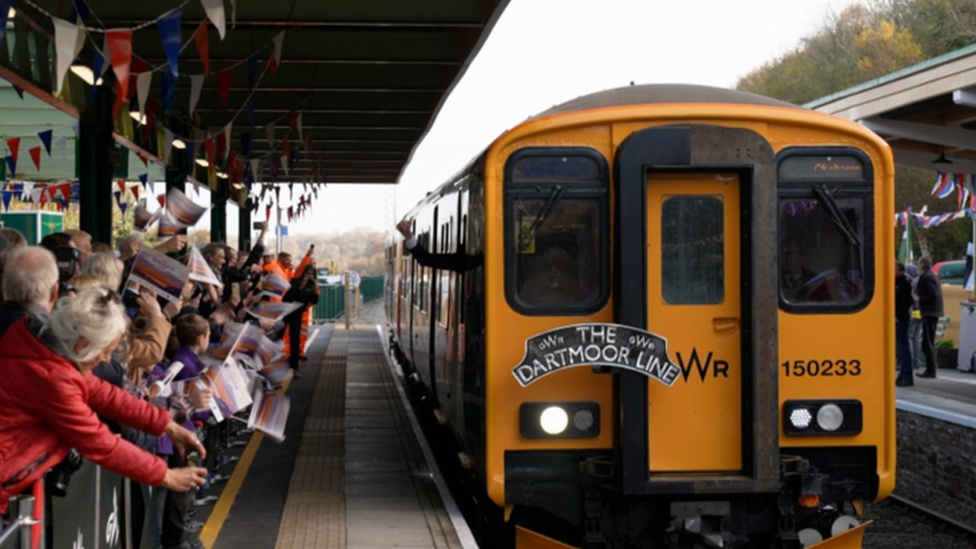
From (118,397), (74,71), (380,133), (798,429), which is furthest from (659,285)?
(380,133)

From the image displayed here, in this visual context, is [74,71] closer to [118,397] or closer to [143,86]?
[143,86]

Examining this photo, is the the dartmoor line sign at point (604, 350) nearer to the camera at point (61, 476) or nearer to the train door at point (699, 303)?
the train door at point (699, 303)

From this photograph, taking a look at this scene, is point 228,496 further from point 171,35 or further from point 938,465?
point 938,465

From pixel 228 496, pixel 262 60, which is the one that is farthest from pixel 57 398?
pixel 262 60

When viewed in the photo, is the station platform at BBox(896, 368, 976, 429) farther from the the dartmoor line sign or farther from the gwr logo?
the the dartmoor line sign

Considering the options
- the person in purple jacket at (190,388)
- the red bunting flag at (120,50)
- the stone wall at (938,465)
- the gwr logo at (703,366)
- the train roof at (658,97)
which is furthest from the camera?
the stone wall at (938,465)

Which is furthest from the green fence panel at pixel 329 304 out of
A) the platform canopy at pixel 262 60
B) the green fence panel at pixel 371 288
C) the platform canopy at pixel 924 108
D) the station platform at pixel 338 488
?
the station platform at pixel 338 488

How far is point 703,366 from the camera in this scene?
26.2 ft

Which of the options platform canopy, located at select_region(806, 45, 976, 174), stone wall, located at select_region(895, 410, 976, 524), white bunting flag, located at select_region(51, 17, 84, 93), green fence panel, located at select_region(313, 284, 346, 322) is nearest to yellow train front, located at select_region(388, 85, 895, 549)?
white bunting flag, located at select_region(51, 17, 84, 93)

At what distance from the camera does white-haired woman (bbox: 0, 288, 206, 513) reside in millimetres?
4852

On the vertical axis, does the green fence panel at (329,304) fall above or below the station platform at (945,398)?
above

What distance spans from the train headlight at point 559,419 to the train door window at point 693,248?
796mm

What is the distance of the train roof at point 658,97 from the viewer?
8289mm

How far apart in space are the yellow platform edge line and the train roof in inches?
145
